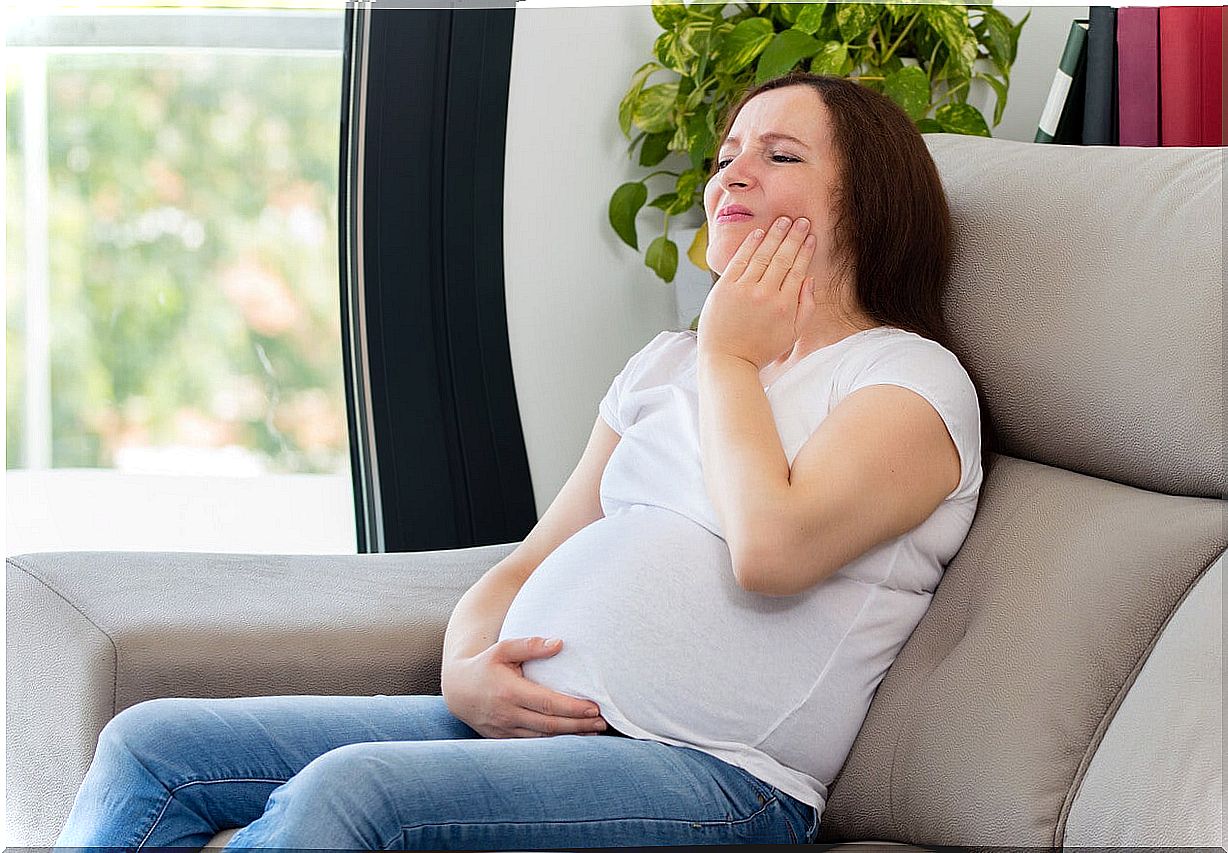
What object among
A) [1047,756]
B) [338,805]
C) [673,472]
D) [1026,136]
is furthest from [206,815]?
[1026,136]

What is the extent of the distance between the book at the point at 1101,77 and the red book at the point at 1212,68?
0.12m

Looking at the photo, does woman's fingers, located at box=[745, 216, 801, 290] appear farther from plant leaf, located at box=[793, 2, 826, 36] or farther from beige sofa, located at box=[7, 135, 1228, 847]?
plant leaf, located at box=[793, 2, 826, 36]

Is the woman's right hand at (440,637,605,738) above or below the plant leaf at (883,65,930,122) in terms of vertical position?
below

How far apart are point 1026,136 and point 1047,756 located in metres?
1.48

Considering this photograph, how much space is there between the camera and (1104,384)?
1.07 meters

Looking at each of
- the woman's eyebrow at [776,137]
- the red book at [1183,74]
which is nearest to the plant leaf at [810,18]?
the red book at [1183,74]

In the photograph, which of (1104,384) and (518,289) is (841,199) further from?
(518,289)

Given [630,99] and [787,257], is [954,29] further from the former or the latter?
[787,257]

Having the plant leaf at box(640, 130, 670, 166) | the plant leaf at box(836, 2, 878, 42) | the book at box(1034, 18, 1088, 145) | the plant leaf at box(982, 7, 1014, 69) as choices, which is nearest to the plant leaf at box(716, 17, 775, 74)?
the plant leaf at box(836, 2, 878, 42)

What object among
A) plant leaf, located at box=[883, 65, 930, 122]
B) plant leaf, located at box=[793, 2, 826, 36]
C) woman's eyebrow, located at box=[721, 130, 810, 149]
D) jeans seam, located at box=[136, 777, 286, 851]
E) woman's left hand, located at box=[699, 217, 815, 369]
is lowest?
jeans seam, located at box=[136, 777, 286, 851]

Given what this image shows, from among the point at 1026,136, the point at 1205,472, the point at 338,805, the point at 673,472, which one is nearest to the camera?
the point at 338,805

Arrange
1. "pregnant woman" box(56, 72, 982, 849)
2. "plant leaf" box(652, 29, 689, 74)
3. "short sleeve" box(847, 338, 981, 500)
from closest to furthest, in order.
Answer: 1. "pregnant woman" box(56, 72, 982, 849)
2. "short sleeve" box(847, 338, 981, 500)
3. "plant leaf" box(652, 29, 689, 74)

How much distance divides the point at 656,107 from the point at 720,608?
3.99ft

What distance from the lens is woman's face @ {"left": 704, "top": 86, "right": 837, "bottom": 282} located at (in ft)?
3.98
